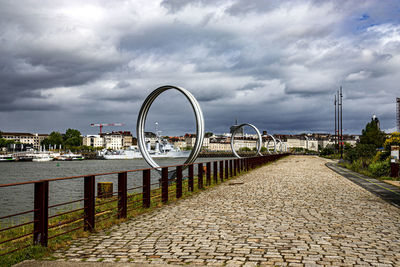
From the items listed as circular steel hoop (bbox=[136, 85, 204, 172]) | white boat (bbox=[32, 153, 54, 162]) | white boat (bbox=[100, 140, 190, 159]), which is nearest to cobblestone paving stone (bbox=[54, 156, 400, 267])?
circular steel hoop (bbox=[136, 85, 204, 172])

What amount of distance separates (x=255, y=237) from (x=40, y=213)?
319 centimetres

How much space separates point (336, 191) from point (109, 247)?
974 cm

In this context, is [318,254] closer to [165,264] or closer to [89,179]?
[165,264]

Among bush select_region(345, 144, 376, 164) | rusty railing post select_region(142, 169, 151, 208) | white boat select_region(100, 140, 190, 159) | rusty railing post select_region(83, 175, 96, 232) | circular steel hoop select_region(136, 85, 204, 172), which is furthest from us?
white boat select_region(100, 140, 190, 159)

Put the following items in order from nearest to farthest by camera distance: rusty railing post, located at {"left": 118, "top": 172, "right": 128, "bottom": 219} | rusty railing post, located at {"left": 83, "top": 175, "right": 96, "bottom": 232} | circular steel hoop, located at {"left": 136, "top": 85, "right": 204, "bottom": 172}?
1. rusty railing post, located at {"left": 83, "top": 175, "right": 96, "bottom": 232}
2. rusty railing post, located at {"left": 118, "top": 172, "right": 128, "bottom": 219}
3. circular steel hoop, located at {"left": 136, "top": 85, "right": 204, "bottom": 172}

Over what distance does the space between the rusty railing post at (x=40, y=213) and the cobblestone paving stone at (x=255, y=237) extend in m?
0.35

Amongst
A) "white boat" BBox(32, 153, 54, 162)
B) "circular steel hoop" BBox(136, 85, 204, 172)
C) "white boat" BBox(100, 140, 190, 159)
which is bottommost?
"white boat" BBox(32, 153, 54, 162)

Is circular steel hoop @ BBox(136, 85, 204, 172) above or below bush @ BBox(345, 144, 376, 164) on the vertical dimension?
above

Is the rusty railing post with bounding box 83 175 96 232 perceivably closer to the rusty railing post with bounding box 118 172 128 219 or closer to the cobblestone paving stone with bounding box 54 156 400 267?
the cobblestone paving stone with bounding box 54 156 400 267

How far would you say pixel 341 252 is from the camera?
509 centimetres

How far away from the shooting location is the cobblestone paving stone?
15.8ft

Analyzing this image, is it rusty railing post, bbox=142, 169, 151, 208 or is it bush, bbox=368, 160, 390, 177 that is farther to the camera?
bush, bbox=368, 160, 390, 177

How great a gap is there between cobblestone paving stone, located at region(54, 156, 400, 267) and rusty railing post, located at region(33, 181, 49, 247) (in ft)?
1.14

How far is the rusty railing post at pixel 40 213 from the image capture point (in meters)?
5.32
